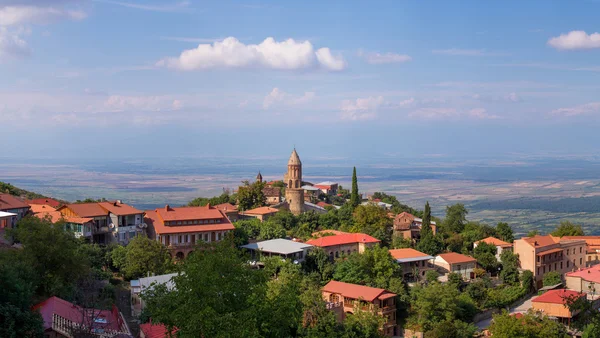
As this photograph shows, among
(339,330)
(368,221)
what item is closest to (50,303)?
(339,330)

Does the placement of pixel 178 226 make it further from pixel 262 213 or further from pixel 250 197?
pixel 250 197

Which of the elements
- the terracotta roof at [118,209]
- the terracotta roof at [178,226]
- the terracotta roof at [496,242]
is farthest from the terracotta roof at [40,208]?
the terracotta roof at [496,242]

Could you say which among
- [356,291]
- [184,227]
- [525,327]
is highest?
[184,227]

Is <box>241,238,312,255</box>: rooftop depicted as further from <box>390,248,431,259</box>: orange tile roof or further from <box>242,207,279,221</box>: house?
<box>242,207,279,221</box>: house

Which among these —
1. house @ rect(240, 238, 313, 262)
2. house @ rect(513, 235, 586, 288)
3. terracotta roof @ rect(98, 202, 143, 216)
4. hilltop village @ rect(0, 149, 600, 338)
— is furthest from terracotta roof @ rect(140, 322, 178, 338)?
→ house @ rect(513, 235, 586, 288)

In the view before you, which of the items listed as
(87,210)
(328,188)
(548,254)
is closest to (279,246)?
(87,210)

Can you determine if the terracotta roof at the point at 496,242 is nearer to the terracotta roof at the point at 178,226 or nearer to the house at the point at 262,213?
the house at the point at 262,213
